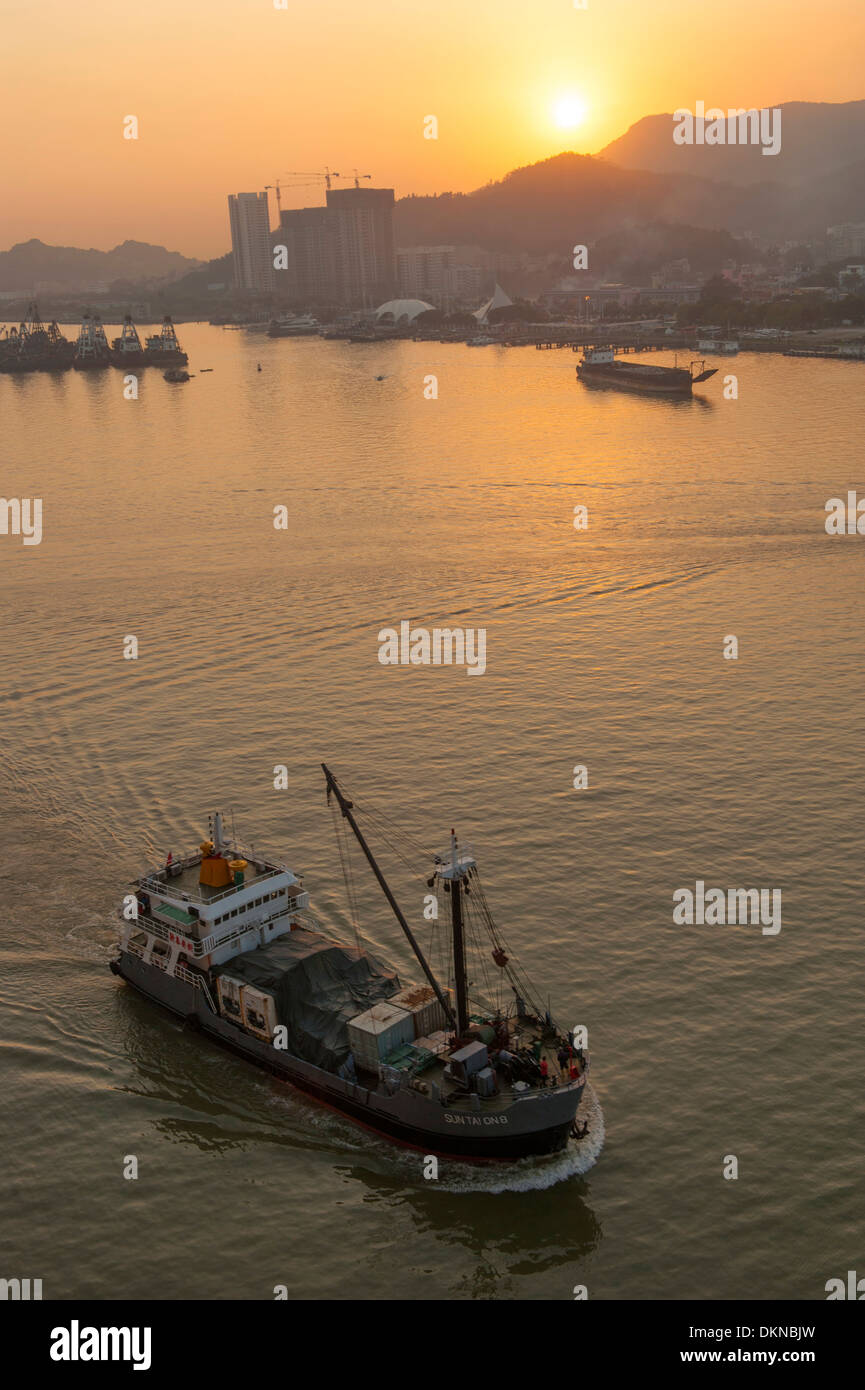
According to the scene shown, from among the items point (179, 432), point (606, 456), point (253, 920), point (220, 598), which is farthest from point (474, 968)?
point (179, 432)

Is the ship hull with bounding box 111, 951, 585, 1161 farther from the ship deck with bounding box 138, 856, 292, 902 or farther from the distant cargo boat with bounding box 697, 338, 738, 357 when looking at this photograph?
the distant cargo boat with bounding box 697, 338, 738, 357

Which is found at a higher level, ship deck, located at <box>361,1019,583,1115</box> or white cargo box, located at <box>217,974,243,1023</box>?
white cargo box, located at <box>217,974,243,1023</box>

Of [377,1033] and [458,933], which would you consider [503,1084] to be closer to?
[377,1033]

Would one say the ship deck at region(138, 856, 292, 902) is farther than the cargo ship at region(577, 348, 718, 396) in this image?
No

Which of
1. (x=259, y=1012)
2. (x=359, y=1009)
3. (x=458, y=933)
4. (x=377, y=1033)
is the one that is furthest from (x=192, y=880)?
(x=458, y=933)

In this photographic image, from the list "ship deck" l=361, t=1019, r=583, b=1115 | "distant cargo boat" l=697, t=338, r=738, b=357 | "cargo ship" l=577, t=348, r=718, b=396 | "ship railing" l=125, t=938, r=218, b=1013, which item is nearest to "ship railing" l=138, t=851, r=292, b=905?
"ship railing" l=125, t=938, r=218, b=1013

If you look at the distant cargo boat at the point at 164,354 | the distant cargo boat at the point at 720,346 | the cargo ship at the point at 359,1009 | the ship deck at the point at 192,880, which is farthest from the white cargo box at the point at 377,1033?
the distant cargo boat at the point at 164,354

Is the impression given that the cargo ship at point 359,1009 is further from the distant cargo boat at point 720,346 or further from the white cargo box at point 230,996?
the distant cargo boat at point 720,346
